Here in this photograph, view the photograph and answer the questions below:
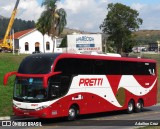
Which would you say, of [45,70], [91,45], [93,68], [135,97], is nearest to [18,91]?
[45,70]

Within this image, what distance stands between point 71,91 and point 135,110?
7345 millimetres

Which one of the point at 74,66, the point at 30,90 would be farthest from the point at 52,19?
the point at 30,90

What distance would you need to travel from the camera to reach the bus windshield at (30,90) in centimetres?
1991

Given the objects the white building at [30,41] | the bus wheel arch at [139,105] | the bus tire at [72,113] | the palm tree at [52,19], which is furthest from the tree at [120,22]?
the bus tire at [72,113]

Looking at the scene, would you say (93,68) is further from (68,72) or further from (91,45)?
(91,45)

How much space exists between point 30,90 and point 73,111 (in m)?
2.69

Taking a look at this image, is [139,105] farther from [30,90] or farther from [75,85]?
[30,90]

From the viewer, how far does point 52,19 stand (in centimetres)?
7738

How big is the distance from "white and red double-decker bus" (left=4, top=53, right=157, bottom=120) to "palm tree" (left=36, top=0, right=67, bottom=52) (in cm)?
4851

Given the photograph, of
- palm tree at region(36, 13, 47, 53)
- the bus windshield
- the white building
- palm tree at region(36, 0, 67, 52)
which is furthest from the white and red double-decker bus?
the white building

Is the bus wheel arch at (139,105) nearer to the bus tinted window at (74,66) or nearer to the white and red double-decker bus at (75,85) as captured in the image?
the white and red double-decker bus at (75,85)

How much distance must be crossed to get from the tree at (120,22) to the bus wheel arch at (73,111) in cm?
5586

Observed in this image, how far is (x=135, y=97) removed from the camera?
27.3m

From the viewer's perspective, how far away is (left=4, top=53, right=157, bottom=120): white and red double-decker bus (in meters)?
20.0
